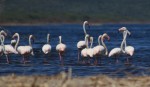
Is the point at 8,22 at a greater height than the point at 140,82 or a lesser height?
greater

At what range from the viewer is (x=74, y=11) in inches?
5832

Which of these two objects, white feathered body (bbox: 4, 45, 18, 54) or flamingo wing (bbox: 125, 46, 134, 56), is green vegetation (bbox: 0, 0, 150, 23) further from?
flamingo wing (bbox: 125, 46, 134, 56)

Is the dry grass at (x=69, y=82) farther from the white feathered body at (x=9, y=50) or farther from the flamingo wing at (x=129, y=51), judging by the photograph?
the white feathered body at (x=9, y=50)

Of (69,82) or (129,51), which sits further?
(129,51)

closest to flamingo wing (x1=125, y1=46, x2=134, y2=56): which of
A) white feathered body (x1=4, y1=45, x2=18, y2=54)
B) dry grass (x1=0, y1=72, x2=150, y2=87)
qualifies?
white feathered body (x1=4, y1=45, x2=18, y2=54)

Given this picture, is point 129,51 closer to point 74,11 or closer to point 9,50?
point 9,50

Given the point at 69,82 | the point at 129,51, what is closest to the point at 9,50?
the point at 129,51

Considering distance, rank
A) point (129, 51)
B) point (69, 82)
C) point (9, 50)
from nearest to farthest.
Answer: point (69, 82) → point (129, 51) → point (9, 50)

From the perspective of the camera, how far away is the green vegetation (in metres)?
133

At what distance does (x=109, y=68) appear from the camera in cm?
2567

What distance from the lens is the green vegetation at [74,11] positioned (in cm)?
13288

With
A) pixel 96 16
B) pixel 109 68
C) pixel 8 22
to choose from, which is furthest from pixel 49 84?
pixel 96 16

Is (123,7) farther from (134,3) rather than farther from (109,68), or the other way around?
(109,68)

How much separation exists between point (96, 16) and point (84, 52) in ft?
359
